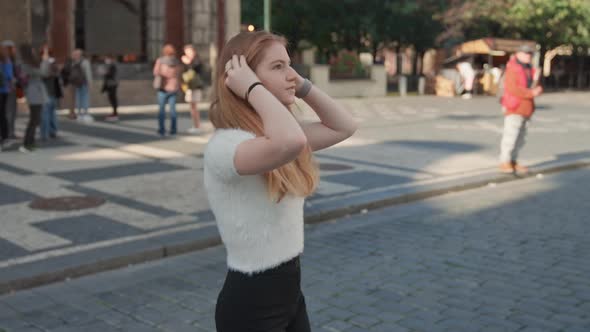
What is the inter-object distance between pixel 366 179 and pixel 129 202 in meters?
3.37

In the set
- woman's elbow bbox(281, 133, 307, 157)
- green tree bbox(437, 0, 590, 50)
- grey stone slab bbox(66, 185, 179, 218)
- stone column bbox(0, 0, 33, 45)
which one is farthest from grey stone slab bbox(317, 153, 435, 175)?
green tree bbox(437, 0, 590, 50)

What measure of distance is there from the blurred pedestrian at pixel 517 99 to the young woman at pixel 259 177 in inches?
322

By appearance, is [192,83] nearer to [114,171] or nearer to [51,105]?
[51,105]

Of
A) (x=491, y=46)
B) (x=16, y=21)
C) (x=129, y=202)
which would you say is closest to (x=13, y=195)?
(x=129, y=202)

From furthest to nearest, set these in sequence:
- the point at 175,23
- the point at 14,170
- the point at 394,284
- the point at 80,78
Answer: the point at 175,23
the point at 80,78
the point at 14,170
the point at 394,284

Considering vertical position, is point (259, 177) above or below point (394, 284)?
above

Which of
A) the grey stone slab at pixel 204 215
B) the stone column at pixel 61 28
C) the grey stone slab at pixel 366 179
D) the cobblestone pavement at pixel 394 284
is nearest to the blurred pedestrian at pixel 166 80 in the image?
the grey stone slab at pixel 366 179

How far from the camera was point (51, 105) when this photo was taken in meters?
13.9

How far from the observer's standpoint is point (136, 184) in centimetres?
938

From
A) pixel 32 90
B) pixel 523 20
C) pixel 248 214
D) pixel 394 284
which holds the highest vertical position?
pixel 523 20

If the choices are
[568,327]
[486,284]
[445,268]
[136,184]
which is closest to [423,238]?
[445,268]

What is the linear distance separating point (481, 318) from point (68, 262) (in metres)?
3.28

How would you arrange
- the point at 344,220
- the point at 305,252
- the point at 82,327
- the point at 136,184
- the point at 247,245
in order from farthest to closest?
the point at 136,184 < the point at 344,220 < the point at 305,252 < the point at 82,327 < the point at 247,245

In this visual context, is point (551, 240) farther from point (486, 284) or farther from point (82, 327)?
point (82, 327)
